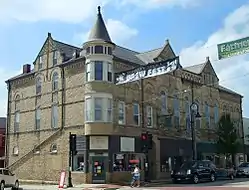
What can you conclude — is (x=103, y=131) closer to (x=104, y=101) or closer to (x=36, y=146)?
(x=104, y=101)

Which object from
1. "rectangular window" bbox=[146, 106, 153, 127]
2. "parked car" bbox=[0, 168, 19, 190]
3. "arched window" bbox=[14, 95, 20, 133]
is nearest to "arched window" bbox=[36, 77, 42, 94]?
"arched window" bbox=[14, 95, 20, 133]

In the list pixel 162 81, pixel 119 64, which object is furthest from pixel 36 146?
pixel 162 81

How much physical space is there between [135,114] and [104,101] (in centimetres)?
434

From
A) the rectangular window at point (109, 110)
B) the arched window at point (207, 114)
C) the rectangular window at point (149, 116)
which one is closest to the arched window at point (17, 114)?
the rectangular window at point (109, 110)

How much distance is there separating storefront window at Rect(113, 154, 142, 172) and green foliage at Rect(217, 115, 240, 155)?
12956 millimetres

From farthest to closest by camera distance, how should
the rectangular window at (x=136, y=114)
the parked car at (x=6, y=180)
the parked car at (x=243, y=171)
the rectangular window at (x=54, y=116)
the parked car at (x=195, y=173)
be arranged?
1. the parked car at (x=243, y=171)
2. the rectangular window at (x=54, y=116)
3. the rectangular window at (x=136, y=114)
4. the parked car at (x=195, y=173)
5. the parked car at (x=6, y=180)

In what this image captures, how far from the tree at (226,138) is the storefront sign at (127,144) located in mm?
13942

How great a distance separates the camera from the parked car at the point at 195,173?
33594 mm

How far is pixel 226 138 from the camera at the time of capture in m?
46.8

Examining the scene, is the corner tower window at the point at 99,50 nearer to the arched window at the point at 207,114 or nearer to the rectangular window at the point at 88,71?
the rectangular window at the point at 88,71

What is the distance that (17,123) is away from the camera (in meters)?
43.2

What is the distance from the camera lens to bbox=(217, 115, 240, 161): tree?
46.3 metres

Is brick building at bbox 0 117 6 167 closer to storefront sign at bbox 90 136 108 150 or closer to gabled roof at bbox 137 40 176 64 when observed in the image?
storefront sign at bbox 90 136 108 150

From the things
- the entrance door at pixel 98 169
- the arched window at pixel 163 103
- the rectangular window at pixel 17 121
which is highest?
the arched window at pixel 163 103
